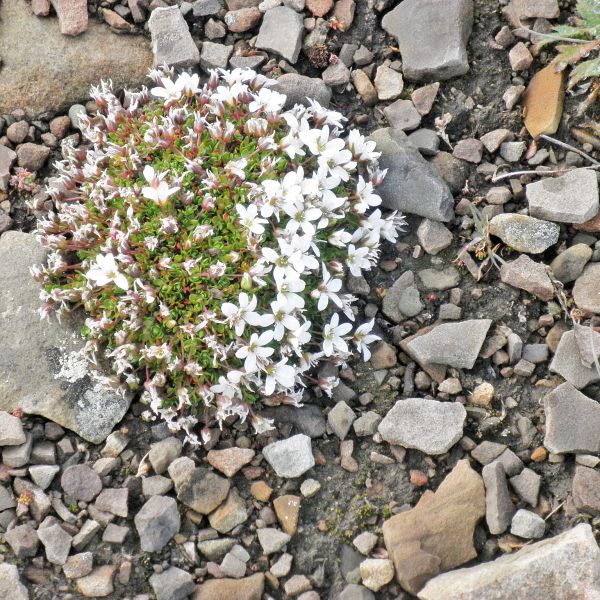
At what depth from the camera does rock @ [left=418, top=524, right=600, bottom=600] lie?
4.28m

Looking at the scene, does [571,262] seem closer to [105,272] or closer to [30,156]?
[105,272]

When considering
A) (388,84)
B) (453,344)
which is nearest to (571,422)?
(453,344)

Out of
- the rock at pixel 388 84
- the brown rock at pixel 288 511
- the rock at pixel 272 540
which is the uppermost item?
the rock at pixel 388 84

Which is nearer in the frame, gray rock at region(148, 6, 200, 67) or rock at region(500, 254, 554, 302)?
rock at region(500, 254, 554, 302)

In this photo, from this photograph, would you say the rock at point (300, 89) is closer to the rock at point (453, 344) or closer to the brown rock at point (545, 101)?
the brown rock at point (545, 101)

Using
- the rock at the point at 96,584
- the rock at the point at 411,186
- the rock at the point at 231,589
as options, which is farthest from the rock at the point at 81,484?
the rock at the point at 411,186

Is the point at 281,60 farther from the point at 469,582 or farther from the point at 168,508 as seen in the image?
the point at 469,582

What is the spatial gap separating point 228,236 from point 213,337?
0.76 metres

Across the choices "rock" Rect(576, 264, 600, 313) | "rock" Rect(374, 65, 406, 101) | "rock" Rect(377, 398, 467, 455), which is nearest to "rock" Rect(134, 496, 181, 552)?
"rock" Rect(377, 398, 467, 455)

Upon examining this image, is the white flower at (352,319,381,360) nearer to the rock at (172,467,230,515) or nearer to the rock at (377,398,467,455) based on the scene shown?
the rock at (377,398,467,455)

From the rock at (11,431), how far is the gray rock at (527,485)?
3155 mm

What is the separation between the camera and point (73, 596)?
4.60m

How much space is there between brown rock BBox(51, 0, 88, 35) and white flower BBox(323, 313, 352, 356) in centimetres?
317

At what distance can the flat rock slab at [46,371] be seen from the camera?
202 inches
